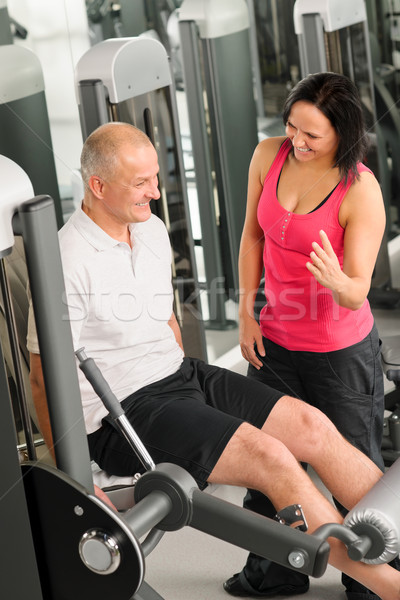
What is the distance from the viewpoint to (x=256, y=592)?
234cm

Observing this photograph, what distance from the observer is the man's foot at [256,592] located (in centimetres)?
234

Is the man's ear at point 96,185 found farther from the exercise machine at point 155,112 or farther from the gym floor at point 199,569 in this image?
the gym floor at point 199,569

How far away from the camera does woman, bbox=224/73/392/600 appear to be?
2100mm

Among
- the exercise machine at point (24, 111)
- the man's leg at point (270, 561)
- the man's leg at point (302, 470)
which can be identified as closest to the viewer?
the man's leg at point (302, 470)

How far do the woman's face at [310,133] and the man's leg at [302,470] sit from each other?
0.63 metres

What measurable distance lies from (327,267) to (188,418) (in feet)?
1.54

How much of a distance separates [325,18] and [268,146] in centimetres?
129

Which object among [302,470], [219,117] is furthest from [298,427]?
[219,117]

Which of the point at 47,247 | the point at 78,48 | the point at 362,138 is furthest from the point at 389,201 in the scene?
the point at 47,247

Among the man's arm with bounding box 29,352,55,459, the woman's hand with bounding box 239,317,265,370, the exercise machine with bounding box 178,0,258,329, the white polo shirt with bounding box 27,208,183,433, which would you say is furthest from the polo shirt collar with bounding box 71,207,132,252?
the exercise machine with bounding box 178,0,258,329

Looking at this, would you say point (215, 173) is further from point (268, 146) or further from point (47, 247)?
point (47, 247)

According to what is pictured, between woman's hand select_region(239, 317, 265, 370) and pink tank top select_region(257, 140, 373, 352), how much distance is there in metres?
0.06

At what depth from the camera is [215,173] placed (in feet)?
11.9

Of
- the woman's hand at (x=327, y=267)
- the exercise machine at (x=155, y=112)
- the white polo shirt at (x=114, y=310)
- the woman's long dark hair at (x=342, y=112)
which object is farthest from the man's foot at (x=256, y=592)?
the woman's long dark hair at (x=342, y=112)
